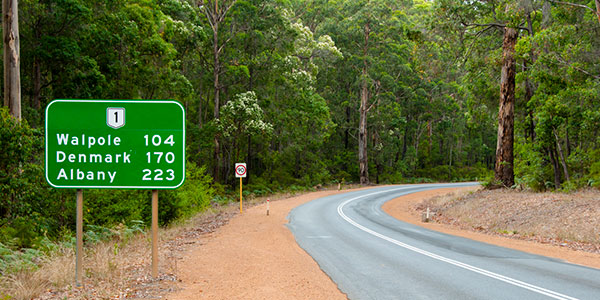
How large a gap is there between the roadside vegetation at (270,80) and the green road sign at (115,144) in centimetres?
198

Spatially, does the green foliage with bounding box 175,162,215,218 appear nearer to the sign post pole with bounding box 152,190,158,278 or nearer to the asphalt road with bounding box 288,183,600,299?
the asphalt road with bounding box 288,183,600,299

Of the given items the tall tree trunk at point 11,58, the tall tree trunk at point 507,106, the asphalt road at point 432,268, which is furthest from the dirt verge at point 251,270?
the tall tree trunk at point 507,106

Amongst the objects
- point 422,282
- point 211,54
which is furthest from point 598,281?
point 211,54

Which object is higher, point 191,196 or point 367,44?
point 367,44

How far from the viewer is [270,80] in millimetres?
38344

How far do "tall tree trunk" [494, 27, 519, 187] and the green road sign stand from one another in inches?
778

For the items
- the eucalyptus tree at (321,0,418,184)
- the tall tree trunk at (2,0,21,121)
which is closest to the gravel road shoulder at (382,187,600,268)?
the tall tree trunk at (2,0,21,121)

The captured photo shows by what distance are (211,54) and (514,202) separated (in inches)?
1026

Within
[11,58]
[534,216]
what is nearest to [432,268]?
[534,216]

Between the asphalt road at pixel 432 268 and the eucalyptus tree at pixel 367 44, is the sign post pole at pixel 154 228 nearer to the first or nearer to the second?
the asphalt road at pixel 432 268

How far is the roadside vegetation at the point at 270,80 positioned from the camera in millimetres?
14039

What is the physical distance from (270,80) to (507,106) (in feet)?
69.5

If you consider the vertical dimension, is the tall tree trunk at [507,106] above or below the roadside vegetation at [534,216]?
above

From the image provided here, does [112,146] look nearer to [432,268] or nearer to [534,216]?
[432,268]
